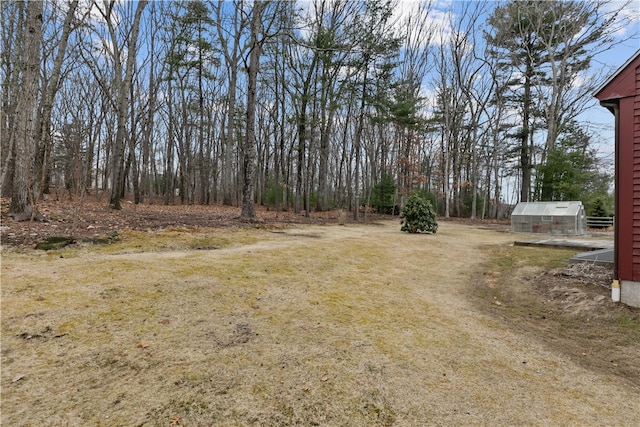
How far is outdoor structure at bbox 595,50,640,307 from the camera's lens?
4.79 metres

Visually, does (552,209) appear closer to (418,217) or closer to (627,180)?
(418,217)

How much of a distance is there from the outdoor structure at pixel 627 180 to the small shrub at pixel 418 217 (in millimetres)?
7610

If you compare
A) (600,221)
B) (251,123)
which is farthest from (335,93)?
(600,221)

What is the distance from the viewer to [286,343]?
3146 millimetres

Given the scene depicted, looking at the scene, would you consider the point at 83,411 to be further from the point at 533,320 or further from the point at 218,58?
the point at 218,58

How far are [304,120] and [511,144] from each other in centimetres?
1615

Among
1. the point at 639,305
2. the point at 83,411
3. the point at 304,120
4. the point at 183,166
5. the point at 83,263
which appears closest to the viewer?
the point at 83,411

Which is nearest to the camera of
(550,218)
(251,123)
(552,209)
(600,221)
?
(251,123)

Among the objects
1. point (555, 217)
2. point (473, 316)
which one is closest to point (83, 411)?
point (473, 316)

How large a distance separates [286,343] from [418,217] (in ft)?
34.5

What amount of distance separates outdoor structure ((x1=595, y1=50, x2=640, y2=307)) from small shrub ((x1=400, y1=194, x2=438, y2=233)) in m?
7.61

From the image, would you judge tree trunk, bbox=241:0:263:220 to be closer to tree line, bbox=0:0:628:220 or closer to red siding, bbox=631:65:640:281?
tree line, bbox=0:0:628:220

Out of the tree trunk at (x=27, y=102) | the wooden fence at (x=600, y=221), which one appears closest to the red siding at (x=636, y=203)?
the tree trunk at (x=27, y=102)

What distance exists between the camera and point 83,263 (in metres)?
4.39
